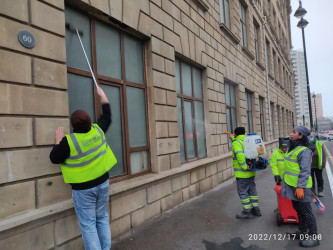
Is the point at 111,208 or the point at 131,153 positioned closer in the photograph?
the point at 111,208

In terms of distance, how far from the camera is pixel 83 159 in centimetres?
286

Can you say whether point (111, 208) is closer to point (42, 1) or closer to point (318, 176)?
point (42, 1)

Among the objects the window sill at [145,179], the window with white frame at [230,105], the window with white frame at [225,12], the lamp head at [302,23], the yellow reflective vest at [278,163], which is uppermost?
the lamp head at [302,23]

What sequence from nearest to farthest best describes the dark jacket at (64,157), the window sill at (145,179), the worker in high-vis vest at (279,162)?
1. the dark jacket at (64,157)
2. the window sill at (145,179)
3. the worker in high-vis vest at (279,162)

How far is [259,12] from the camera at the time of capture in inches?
590

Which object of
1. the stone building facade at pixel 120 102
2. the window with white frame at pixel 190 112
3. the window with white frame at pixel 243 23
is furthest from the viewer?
the window with white frame at pixel 243 23

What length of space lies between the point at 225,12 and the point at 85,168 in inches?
368

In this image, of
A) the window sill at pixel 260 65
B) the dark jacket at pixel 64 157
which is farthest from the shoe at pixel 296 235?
the window sill at pixel 260 65

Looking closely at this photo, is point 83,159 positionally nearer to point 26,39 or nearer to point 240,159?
point 26,39

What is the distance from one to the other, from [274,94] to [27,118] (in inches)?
695

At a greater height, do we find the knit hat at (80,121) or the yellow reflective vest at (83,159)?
the knit hat at (80,121)

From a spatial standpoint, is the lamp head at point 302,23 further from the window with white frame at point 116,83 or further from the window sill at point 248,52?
the window with white frame at point 116,83

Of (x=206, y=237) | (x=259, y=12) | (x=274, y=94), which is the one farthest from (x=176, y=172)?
(x=274, y=94)

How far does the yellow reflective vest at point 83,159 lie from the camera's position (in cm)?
283
